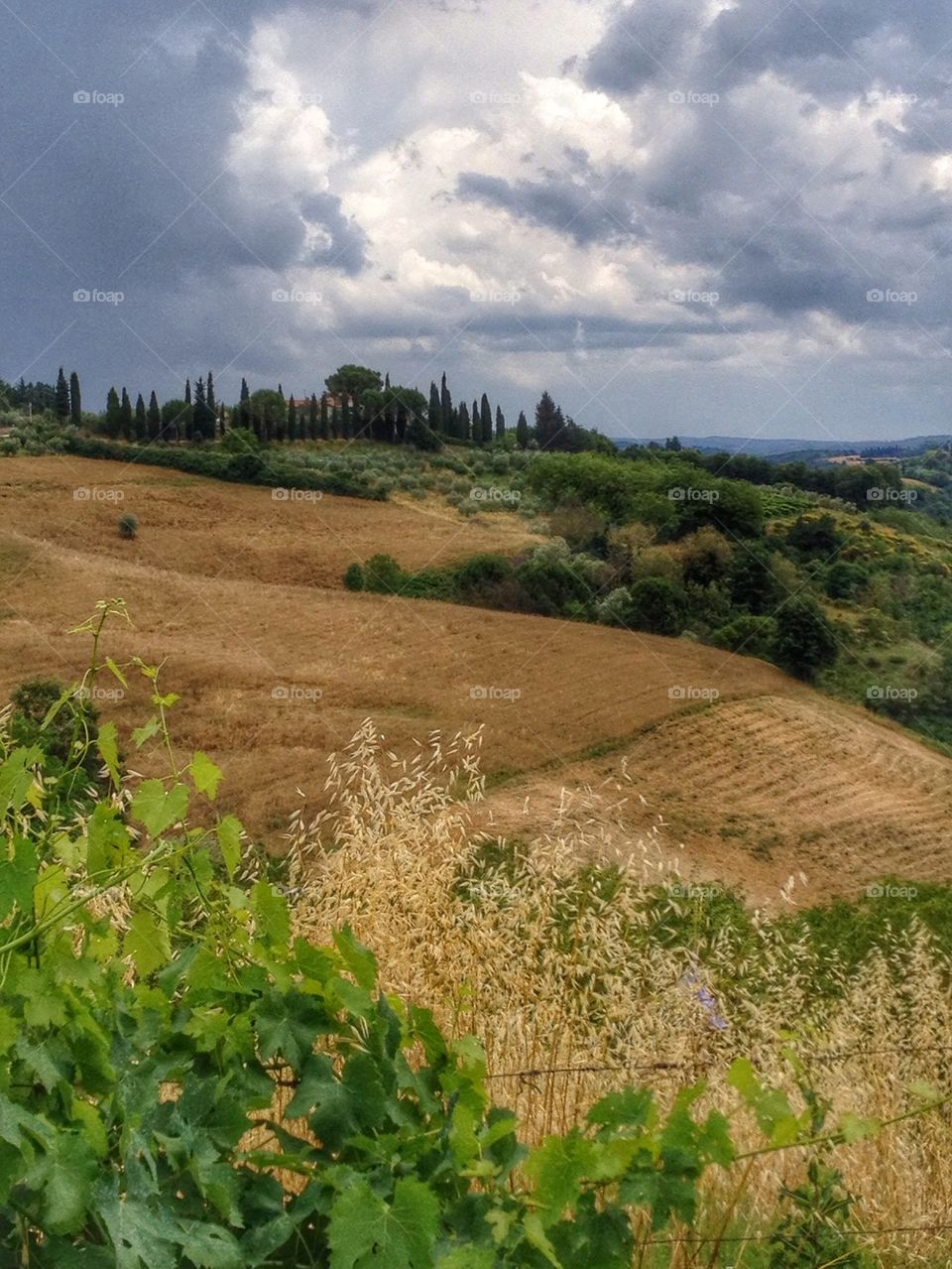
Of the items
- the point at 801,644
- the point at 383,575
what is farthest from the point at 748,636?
the point at 383,575

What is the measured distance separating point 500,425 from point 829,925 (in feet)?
9.04

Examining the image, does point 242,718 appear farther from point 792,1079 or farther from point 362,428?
point 792,1079

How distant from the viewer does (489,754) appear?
610cm

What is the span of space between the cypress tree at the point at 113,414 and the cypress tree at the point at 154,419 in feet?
0.43

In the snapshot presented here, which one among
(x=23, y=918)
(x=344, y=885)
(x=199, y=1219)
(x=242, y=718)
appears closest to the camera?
(x=199, y=1219)

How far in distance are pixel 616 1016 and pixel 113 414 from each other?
152 inches

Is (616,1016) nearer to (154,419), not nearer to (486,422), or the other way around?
(486,422)

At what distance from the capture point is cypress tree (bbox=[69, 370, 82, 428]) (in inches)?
243

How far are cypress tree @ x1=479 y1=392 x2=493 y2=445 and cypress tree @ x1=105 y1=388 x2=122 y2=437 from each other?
1.68 meters

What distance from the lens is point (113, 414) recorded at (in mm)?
6262

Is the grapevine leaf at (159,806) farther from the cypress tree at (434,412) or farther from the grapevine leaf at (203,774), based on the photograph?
the cypress tree at (434,412)

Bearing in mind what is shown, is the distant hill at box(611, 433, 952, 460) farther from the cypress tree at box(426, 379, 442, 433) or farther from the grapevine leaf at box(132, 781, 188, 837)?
the grapevine leaf at box(132, 781, 188, 837)

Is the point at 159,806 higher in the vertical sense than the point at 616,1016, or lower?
higher

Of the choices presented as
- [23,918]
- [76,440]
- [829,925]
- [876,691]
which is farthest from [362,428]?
[23,918]
